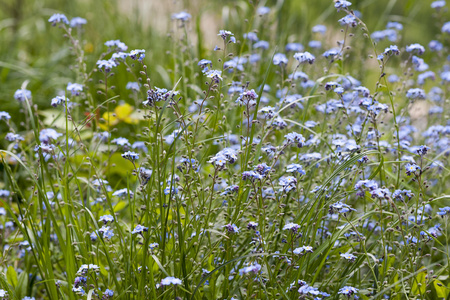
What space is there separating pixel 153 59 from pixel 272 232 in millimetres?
3804

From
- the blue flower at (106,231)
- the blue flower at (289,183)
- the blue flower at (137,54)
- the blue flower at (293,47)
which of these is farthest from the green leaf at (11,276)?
the blue flower at (293,47)

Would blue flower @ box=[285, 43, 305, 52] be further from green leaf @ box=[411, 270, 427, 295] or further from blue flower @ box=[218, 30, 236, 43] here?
green leaf @ box=[411, 270, 427, 295]

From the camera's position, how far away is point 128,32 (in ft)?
20.5

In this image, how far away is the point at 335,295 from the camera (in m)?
2.27

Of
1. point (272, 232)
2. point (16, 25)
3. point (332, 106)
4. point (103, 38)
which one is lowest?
point (272, 232)

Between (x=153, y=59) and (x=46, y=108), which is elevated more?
(x=153, y=59)

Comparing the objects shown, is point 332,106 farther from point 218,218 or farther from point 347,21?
point 218,218

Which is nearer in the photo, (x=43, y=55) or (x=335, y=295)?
(x=335, y=295)

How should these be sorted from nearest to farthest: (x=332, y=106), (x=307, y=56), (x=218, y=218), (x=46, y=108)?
(x=307, y=56)
(x=218, y=218)
(x=332, y=106)
(x=46, y=108)

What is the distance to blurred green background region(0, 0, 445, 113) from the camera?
16.5 feet

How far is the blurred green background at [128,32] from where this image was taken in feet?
16.5

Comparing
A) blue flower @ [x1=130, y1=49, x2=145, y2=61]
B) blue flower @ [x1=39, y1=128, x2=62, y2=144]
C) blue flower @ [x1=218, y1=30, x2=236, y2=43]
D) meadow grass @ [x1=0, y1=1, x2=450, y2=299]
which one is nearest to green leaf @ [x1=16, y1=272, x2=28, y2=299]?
meadow grass @ [x1=0, y1=1, x2=450, y2=299]

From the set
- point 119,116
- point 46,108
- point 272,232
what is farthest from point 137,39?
point 272,232

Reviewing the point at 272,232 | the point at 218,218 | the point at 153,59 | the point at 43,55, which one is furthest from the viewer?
the point at 43,55
